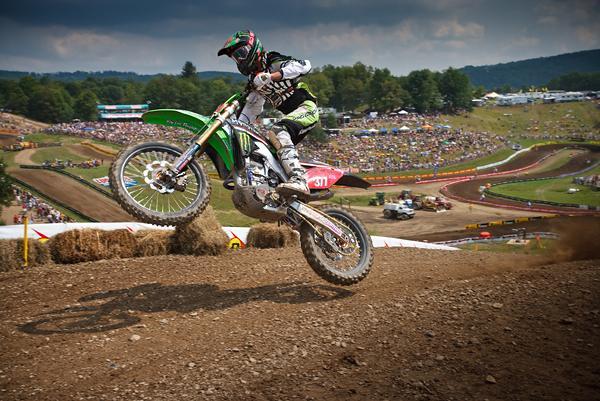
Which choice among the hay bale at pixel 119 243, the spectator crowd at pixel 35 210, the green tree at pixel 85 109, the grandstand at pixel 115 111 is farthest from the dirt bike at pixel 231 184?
the grandstand at pixel 115 111

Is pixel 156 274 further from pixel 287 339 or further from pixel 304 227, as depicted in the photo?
pixel 287 339

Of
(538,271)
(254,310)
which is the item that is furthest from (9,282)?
(538,271)

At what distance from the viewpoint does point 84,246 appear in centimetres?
1259

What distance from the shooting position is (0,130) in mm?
64000

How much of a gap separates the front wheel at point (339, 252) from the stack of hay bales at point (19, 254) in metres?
7.04

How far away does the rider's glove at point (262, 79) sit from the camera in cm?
884

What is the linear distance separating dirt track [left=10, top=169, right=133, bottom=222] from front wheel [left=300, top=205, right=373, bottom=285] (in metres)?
32.7

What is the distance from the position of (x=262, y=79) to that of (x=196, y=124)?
139cm

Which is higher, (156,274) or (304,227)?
(304,227)

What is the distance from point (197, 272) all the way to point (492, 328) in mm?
6584

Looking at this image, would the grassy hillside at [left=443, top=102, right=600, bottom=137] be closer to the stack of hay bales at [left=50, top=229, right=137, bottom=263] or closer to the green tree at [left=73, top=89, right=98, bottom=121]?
the green tree at [left=73, top=89, right=98, bottom=121]

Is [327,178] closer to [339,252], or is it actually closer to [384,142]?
[339,252]

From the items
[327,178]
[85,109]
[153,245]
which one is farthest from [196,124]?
[85,109]

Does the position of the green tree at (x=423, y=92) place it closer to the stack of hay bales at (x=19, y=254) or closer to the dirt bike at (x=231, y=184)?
the stack of hay bales at (x=19, y=254)
